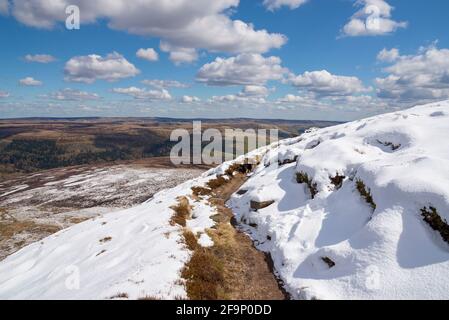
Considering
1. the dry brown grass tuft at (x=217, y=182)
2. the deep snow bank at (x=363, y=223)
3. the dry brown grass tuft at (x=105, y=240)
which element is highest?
the deep snow bank at (x=363, y=223)

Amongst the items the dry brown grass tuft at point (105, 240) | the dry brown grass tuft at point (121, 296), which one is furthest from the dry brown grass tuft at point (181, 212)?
the dry brown grass tuft at point (121, 296)

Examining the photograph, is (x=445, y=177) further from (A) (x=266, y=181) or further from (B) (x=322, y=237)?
(A) (x=266, y=181)

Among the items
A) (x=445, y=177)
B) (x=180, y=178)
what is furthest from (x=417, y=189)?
(x=180, y=178)

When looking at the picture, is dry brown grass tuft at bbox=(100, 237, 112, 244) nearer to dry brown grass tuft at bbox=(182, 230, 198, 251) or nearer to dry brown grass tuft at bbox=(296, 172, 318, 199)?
dry brown grass tuft at bbox=(182, 230, 198, 251)

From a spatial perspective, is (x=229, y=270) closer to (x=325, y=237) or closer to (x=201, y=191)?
(x=325, y=237)

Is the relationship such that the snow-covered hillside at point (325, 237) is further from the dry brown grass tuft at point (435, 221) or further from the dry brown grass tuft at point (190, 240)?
the dry brown grass tuft at point (190, 240)

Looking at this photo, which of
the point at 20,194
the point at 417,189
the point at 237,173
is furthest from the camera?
the point at 20,194

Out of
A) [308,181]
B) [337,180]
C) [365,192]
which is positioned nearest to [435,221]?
[365,192]
